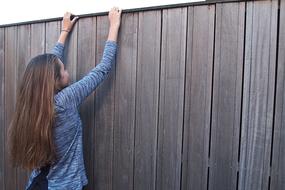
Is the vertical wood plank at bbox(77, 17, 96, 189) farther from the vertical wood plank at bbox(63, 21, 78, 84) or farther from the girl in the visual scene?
the girl

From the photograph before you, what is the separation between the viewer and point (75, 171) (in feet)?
7.59

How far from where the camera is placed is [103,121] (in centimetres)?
256

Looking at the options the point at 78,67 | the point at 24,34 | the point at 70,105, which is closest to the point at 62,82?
the point at 70,105

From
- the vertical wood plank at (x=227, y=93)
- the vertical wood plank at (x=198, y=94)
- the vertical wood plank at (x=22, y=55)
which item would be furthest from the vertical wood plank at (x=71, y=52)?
the vertical wood plank at (x=227, y=93)

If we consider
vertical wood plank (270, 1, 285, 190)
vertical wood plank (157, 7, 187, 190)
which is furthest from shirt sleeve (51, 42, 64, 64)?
vertical wood plank (270, 1, 285, 190)

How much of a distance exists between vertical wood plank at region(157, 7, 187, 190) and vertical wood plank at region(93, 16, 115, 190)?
404 mm

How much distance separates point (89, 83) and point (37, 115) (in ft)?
1.28

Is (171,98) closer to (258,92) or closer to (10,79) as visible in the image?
(258,92)

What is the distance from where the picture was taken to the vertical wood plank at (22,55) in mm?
3023

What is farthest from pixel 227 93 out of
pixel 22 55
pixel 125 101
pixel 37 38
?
pixel 22 55

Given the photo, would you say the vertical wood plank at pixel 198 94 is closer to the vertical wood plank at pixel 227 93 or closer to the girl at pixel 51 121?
the vertical wood plank at pixel 227 93

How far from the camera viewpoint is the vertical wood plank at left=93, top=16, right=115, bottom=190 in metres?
2.50

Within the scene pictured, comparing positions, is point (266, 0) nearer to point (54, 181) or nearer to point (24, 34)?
point (54, 181)

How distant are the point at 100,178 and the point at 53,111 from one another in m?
0.75
